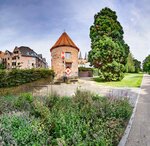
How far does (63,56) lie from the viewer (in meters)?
27.6

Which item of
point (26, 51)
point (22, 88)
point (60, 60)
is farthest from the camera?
point (26, 51)

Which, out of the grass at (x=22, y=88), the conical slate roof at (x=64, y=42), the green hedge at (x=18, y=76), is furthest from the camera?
the conical slate roof at (x=64, y=42)

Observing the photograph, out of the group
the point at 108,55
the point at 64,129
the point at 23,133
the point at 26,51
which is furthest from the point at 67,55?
the point at 26,51

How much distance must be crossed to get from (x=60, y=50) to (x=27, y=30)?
16603 mm

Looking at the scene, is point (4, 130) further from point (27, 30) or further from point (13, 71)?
point (13, 71)

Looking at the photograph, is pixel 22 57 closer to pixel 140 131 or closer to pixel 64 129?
pixel 140 131

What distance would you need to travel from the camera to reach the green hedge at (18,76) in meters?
15.3

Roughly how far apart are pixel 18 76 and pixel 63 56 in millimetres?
11777

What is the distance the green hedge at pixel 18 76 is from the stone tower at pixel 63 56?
8743 millimetres

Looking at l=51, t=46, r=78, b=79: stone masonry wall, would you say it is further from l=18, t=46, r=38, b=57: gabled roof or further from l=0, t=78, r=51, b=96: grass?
l=18, t=46, r=38, b=57: gabled roof

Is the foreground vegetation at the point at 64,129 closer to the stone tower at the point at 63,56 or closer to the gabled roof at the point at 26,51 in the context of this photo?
the stone tower at the point at 63,56

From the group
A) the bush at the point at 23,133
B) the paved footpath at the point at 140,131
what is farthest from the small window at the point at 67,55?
the bush at the point at 23,133

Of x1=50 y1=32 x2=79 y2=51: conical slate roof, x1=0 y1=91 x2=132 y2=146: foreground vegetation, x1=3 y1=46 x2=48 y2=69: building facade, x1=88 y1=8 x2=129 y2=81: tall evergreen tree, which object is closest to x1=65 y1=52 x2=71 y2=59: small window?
x1=50 y1=32 x2=79 y2=51: conical slate roof

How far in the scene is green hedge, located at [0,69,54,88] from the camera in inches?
604
